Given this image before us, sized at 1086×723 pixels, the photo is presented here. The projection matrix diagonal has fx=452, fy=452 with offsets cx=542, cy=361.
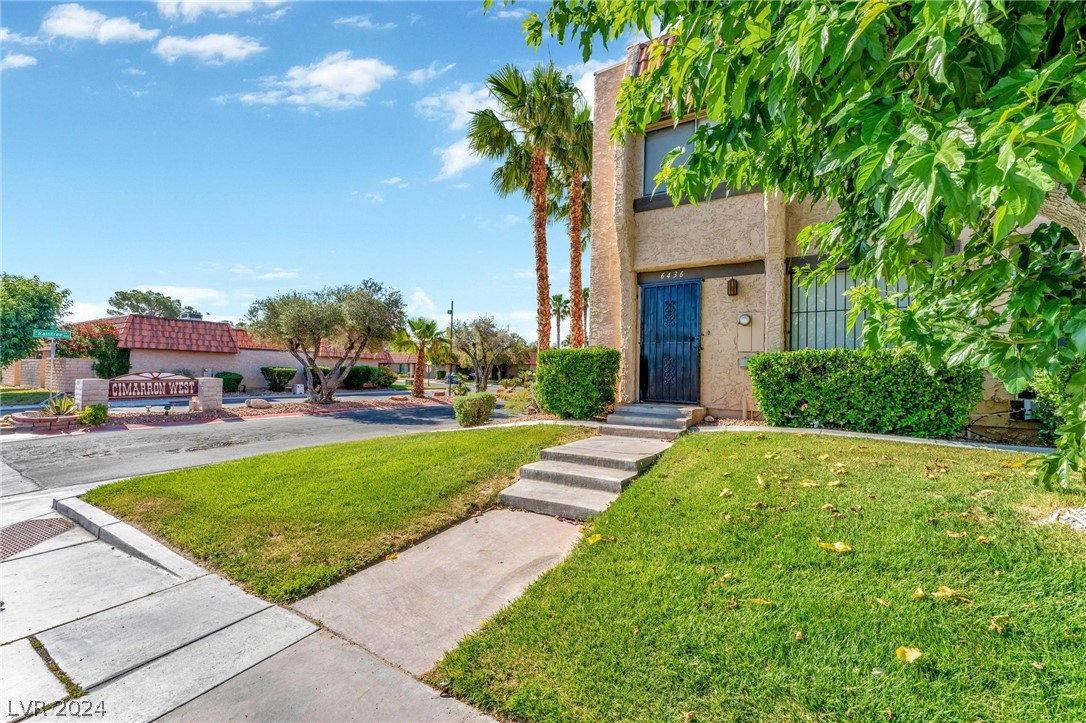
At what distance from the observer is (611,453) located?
6.28 metres

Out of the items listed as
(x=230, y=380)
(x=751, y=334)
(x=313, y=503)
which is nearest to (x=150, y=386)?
(x=230, y=380)

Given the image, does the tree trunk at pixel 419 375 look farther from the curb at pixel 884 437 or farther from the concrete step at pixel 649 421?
the curb at pixel 884 437

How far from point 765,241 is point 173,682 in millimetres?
9401

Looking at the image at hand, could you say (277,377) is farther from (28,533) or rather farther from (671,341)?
(671,341)

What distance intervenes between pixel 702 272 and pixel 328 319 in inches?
657

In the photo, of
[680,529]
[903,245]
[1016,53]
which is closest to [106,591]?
[680,529]

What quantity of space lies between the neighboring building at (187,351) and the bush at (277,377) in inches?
21.1

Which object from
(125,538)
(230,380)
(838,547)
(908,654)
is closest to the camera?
(908,654)

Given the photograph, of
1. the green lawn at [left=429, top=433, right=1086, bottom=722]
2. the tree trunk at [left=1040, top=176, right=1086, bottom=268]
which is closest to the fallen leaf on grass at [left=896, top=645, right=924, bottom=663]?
the green lawn at [left=429, top=433, right=1086, bottom=722]

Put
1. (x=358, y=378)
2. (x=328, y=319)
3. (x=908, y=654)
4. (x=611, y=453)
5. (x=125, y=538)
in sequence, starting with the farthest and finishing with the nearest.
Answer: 1. (x=358, y=378)
2. (x=328, y=319)
3. (x=611, y=453)
4. (x=125, y=538)
5. (x=908, y=654)

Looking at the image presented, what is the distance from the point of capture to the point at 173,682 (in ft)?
8.47

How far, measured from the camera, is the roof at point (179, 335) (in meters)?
24.0

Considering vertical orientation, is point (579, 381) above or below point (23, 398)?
above

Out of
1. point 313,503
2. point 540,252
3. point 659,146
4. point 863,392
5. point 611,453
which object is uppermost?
point 659,146
